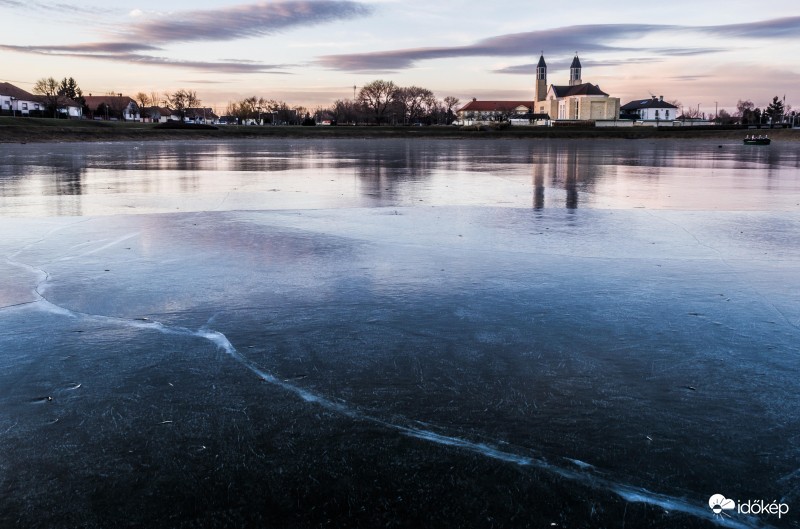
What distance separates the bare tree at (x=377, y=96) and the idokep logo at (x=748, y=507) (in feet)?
521

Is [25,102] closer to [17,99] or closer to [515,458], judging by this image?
[17,99]

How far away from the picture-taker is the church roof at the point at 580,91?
160 meters

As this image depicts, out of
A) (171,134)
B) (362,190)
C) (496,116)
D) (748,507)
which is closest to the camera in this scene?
(748,507)

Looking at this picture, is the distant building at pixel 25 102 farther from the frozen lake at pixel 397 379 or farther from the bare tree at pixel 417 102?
the frozen lake at pixel 397 379

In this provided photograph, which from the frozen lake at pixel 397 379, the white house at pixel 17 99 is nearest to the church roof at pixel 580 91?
the white house at pixel 17 99

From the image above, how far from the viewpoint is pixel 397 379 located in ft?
12.9

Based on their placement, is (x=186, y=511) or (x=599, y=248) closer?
(x=186, y=511)

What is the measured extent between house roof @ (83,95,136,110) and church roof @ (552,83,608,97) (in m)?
107

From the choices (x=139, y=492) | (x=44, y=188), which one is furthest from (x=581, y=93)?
(x=139, y=492)

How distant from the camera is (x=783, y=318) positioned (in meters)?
5.02

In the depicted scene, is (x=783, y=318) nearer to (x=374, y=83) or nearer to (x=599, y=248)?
(x=599, y=248)

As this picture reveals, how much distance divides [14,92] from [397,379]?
6190 inches

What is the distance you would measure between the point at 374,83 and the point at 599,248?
521 ft

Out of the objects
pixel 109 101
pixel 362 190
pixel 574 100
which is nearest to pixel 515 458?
pixel 362 190
